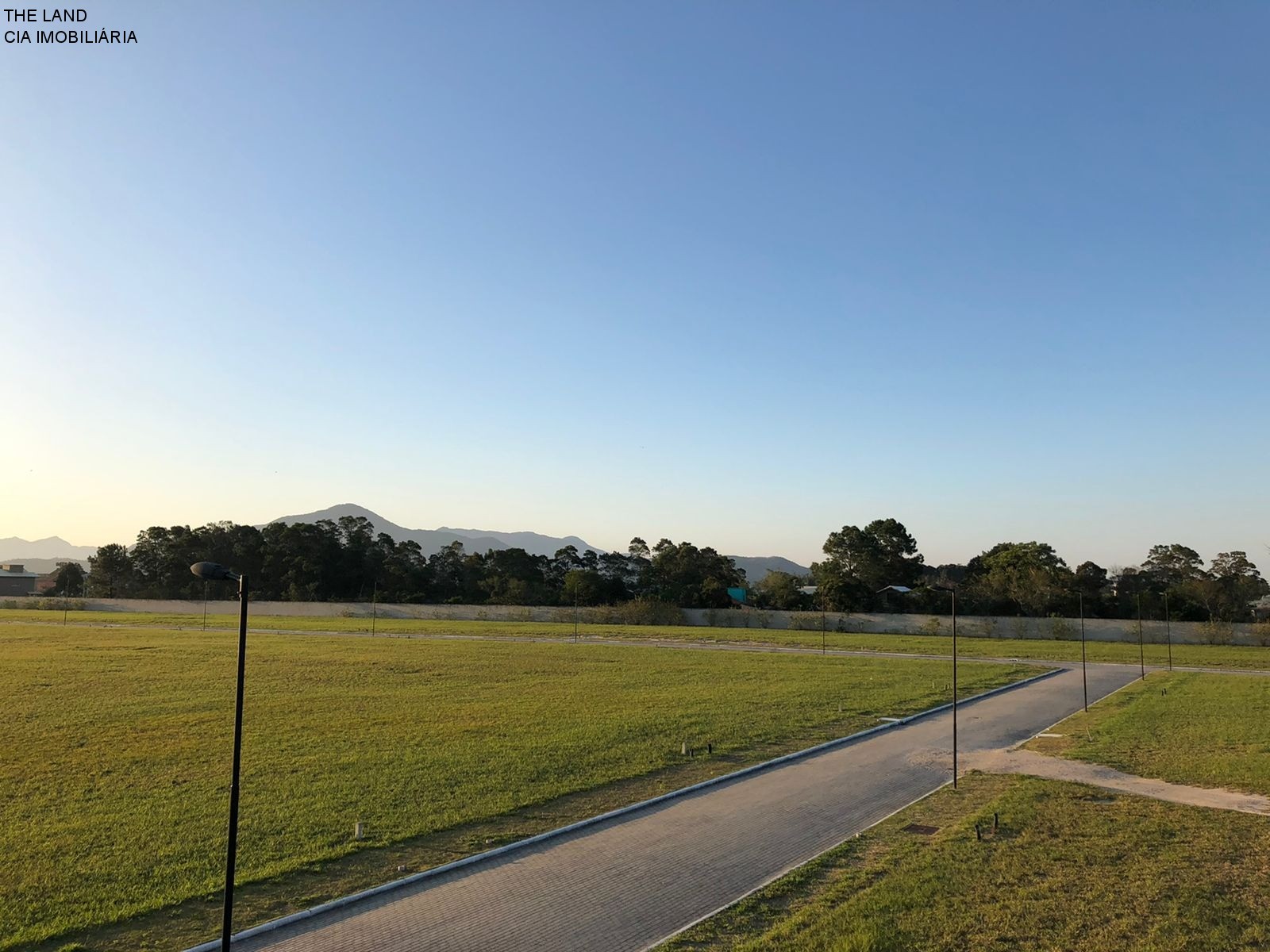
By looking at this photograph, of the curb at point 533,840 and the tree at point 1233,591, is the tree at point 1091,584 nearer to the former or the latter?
the tree at point 1233,591

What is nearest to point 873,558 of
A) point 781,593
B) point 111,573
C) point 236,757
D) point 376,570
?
point 781,593

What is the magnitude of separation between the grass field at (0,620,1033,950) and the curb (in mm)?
371

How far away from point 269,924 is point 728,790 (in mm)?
8199

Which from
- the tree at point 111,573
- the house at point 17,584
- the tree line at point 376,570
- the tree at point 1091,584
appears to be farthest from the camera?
the house at point 17,584

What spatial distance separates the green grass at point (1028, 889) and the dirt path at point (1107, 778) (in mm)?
830

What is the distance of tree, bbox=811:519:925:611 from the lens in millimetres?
81500

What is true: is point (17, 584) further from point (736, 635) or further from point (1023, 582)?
point (1023, 582)

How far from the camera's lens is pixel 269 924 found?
837 centimetres

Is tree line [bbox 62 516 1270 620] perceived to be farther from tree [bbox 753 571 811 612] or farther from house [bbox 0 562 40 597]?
house [bbox 0 562 40 597]

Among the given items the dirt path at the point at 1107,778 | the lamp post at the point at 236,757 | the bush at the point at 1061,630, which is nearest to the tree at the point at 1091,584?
the bush at the point at 1061,630

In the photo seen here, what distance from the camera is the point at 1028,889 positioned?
941 centimetres

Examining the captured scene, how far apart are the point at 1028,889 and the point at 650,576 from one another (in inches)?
3398

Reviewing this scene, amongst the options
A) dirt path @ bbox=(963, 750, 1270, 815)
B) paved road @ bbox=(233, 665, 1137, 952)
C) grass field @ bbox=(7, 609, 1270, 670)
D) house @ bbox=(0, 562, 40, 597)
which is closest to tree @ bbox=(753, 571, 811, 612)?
grass field @ bbox=(7, 609, 1270, 670)

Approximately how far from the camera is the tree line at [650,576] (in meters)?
71.7
